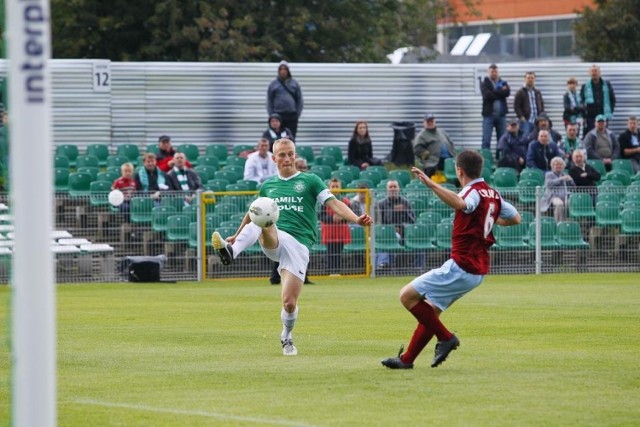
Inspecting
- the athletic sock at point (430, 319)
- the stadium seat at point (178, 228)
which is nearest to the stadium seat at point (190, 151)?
the stadium seat at point (178, 228)

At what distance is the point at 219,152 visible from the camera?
98.9 ft

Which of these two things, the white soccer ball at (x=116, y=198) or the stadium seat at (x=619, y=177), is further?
the stadium seat at (x=619, y=177)

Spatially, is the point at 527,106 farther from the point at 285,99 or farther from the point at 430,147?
the point at 285,99

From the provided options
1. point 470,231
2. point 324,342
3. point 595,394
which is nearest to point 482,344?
point 324,342

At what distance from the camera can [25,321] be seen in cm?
608

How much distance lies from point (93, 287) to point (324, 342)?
9953 millimetres

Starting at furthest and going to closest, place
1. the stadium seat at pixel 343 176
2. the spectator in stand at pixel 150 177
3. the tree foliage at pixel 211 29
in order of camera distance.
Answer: the tree foliage at pixel 211 29 → the stadium seat at pixel 343 176 → the spectator in stand at pixel 150 177

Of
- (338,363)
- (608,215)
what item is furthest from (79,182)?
(338,363)

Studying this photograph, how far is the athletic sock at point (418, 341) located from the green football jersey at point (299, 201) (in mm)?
1918

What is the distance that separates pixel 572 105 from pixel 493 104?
1.69 metres

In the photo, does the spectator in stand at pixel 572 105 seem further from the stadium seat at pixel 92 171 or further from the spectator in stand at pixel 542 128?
the stadium seat at pixel 92 171

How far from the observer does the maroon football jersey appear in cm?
1116

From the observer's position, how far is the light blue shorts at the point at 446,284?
1120 centimetres

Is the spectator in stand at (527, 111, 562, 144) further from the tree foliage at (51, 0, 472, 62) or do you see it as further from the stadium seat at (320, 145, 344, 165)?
the tree foliage at (51, 0, 472, 62)
